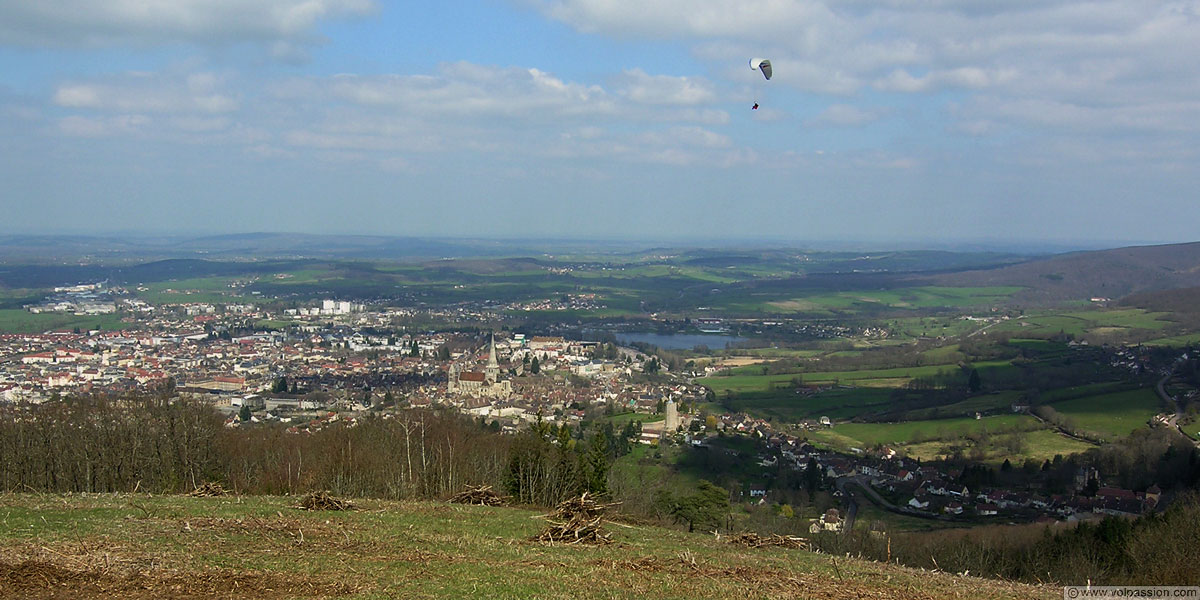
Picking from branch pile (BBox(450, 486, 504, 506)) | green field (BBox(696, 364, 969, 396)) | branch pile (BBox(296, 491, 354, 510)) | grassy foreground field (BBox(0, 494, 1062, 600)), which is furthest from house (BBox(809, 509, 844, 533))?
green field (BBox(696, 364, 969, 396))

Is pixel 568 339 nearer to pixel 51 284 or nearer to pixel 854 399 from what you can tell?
pixel 854 399

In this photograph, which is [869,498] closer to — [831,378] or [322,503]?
[322,503]

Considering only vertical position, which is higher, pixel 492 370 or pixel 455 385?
pixel 492 370

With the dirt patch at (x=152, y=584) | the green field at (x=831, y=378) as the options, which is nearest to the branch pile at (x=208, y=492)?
the dirt patch at (x=152, y=584)

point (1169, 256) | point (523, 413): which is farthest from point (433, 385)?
point (1169, 256)

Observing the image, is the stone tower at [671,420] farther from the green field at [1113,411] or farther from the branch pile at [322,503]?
the branch pile at [322,503]

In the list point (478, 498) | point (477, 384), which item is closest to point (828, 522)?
point (478, 498)
